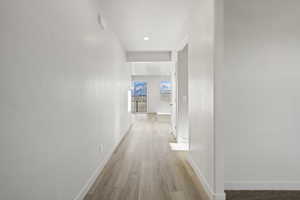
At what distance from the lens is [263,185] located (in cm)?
232

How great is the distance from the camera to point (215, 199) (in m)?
2.00

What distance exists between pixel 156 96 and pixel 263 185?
10187 mm

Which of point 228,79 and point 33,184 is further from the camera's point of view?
point 228,79

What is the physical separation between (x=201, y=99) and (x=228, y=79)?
0.45m

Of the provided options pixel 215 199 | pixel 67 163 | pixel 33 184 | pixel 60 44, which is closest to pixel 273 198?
pixel 215 199

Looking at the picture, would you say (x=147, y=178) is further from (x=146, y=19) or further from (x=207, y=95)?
(x=146, y=19)

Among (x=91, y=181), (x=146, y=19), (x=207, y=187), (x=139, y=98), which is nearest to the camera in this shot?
(x=207, y=187)

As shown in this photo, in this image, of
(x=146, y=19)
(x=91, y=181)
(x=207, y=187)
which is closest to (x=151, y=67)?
(x=146, y=19)

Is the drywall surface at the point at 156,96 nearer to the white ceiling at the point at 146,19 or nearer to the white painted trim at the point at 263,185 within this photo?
the white ceiling at the point at 146,19

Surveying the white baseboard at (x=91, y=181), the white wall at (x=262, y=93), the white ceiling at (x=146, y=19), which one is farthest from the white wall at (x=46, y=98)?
the white wall at (x=262, y=93)

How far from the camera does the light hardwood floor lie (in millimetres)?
2246

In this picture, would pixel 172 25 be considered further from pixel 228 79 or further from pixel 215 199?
pixel 215 199

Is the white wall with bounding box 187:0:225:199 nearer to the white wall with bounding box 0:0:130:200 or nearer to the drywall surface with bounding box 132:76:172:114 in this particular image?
the white wall with bounding box 0:0:130:200

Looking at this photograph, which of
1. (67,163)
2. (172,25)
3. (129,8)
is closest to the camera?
(67,163)
